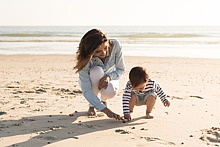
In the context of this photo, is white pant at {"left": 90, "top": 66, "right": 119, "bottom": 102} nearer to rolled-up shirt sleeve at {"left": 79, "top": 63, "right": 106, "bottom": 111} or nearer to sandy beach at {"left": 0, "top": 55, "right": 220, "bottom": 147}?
rolled-up shirt sleeve at {"left": 79, "top": 63, "right": 106, "bottom": 111}

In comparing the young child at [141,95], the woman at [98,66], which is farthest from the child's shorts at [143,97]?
the woman at [98,66]

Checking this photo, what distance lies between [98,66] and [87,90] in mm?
404

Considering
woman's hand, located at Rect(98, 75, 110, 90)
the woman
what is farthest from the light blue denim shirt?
woman's hand, located at Rect(98, 75, 110, 90)

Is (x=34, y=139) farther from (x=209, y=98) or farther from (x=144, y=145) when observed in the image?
(x=209, y=98)

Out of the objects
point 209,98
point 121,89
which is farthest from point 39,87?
point 209,98

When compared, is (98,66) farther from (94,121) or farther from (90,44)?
(94,121)

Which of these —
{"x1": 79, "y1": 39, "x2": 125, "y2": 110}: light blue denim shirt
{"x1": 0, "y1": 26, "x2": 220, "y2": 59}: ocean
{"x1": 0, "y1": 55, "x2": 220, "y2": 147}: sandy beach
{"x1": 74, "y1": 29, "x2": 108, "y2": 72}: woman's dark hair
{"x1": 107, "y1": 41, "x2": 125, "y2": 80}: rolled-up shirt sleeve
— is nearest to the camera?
{"x1": 0, "y1": 55, "x2": 220, "y2": 147}: sandy beach

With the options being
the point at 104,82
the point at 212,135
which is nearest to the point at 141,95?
the point at 104,82

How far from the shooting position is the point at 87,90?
13.6ft

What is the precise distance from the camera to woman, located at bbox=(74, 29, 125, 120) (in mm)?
3938

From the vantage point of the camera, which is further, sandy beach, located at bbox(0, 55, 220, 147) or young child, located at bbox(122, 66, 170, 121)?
young child, located at bbox(122, 66, 170, 121)

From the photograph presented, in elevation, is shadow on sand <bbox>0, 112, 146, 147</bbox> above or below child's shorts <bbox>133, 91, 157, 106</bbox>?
below

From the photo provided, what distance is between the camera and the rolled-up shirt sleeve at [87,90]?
3963 mm

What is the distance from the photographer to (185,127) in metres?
3.89
